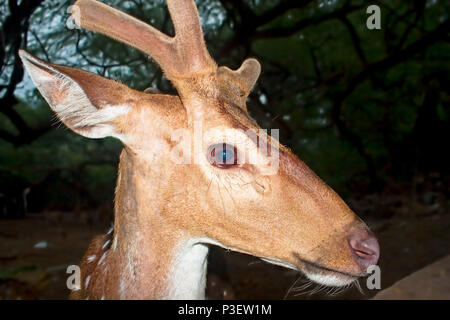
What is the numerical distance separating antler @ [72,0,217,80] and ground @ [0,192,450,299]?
2.40 m

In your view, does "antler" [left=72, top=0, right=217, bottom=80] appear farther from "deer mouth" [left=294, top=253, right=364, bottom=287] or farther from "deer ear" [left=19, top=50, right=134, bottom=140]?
"deer mouth" [left=294, top=253, right=364, bottom=287]

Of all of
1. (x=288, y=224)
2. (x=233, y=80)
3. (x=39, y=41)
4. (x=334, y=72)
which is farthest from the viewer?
(x=334, y=72)

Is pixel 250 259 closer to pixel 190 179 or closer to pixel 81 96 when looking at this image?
pixel 190 179

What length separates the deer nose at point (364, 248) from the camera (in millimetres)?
1869

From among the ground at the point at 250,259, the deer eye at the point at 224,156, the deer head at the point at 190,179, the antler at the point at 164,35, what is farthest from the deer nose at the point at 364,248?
the ground at the point at 250,259

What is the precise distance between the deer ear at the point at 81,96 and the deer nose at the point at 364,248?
1.37 meters

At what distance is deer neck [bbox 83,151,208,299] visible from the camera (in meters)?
2.15

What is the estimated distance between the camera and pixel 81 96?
1.95 metres

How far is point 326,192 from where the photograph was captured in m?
2.01

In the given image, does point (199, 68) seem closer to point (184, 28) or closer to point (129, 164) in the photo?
point (184, 28)

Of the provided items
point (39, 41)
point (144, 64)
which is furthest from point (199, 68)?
point (39, 41)

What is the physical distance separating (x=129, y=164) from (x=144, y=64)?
265 centimetres

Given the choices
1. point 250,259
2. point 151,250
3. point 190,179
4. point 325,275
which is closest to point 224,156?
point 190,179

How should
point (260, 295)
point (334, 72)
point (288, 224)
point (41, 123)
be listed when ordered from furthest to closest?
point (334, 72), point (41, 123), point (260, 295), point (288, 224)
